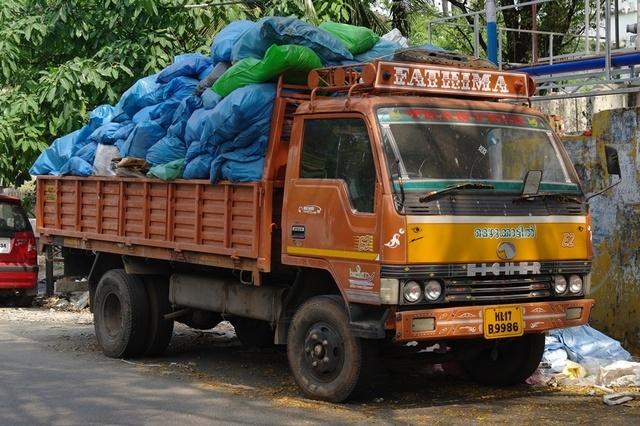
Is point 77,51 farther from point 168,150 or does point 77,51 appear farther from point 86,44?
point 168,150

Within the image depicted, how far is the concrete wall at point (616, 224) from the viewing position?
10.1m

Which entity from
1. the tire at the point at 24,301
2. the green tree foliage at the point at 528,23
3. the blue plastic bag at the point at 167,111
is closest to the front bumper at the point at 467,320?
the blue plastic bag at the point at 167,111

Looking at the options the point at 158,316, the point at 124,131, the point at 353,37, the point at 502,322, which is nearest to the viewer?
the point at 502,322

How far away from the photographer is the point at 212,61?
10.2 m

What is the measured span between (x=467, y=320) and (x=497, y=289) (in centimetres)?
42

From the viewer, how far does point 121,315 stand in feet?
34.5

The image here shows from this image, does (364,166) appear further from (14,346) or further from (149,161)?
(14,346)

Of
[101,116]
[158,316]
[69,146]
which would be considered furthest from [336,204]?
[69,146]

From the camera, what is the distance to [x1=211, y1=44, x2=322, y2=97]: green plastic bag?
8344 mm

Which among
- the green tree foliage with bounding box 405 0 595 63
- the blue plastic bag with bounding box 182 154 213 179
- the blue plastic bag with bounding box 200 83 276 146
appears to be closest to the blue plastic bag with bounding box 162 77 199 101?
the blue plastic bag with bounding box 182 154 213 179

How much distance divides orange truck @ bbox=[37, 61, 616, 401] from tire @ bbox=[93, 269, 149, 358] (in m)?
1.31

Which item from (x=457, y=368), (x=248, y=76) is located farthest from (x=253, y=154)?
(x=457, y=368)

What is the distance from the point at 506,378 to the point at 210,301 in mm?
2762

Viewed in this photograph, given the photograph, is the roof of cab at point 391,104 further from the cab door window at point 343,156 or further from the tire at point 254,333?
the tire at point 254,333
